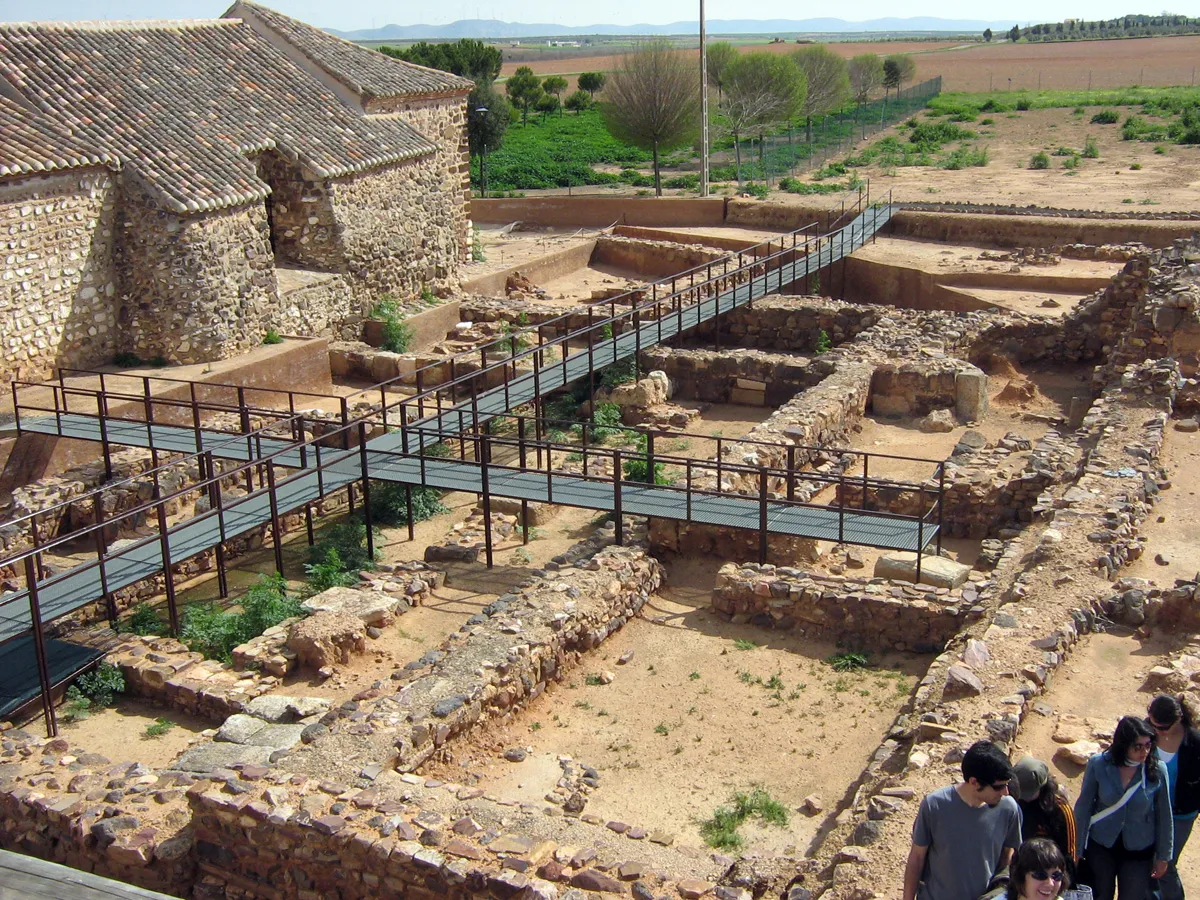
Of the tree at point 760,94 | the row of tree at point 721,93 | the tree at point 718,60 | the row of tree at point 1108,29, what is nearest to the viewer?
the row of tree at point 721,93

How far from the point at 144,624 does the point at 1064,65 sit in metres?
99.8

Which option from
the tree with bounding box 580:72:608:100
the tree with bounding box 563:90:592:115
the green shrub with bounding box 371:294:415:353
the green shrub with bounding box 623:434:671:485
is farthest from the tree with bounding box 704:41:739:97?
the green shrub with bounding box 623:434:671:485

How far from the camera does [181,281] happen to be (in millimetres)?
20156

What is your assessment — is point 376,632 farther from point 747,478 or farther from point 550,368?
point 550,368

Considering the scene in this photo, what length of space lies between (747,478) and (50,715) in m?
7.92

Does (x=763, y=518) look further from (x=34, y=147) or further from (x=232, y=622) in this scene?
(x=34, y=147)

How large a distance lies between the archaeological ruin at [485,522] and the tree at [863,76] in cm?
3382

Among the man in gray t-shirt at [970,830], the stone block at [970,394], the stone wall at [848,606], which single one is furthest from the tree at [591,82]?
the man in gray t-shirt at [970,830]

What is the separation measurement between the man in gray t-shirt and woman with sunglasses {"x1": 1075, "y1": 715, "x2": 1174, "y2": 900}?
0.60 m

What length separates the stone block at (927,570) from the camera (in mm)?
12156

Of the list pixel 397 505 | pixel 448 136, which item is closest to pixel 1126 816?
pixel 397 505

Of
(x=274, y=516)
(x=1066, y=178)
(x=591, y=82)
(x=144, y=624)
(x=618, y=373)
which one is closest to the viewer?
(x=144, y=624)

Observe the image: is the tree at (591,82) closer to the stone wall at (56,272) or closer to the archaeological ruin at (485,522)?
the archaeological ruin at (485,522)

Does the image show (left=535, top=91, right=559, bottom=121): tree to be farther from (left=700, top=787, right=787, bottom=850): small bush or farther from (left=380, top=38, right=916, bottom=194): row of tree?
(left=700, top=787, right=787, bottom=850): small bush
